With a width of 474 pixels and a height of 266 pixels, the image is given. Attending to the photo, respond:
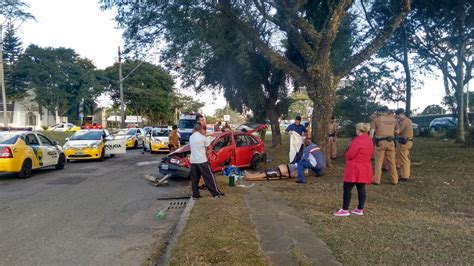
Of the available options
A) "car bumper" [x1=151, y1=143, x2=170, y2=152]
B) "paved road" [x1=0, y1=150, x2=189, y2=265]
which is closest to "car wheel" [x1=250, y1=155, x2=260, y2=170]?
"paved road" [x1=0, y1=150, x2=189, y2=265]

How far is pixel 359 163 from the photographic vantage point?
23.7 ft

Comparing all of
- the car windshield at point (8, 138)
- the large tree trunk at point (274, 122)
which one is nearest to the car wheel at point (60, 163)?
the car windshield at point (8, 138)

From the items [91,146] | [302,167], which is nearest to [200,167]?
[302,167]

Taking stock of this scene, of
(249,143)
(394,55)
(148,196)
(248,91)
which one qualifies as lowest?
(148,196)

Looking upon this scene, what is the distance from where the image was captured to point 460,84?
23.0m

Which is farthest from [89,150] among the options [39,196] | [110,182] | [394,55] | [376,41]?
[394,55]

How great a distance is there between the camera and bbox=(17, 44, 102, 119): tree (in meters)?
55.8

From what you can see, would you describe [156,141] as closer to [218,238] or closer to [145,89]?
[218,238]

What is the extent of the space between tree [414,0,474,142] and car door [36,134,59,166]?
15.1 metres

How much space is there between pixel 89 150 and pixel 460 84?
19.2 metres

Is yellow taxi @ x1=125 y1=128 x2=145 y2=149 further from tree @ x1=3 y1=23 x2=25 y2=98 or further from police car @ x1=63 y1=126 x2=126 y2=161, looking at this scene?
tree @ x1=3 y1=23 x2=25 y2=98

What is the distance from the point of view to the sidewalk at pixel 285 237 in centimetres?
516

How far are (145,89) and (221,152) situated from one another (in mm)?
56583

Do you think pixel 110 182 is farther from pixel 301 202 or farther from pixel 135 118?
pixel 135 118
